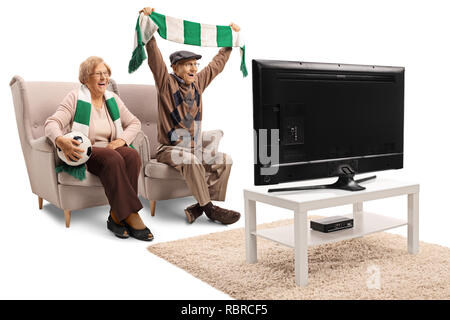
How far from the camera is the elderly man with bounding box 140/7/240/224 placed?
362 centimetres

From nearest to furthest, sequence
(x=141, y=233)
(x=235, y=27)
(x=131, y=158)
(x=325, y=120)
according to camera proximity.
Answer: (x=325, y=120)
(x=141, y=233)
(x=131, y=158)
(x=235, y=27)

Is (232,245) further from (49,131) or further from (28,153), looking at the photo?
(28,153)

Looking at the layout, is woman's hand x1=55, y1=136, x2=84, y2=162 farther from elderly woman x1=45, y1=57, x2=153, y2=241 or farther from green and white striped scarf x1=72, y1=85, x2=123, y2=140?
green and white striped scarf x1=72, y1=85, x2=123, y2=140

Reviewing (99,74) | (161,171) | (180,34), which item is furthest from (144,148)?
(180,34)

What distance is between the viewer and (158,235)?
3.33 metres

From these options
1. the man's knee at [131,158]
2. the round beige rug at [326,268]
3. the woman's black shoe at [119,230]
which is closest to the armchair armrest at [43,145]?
the man's knee at [131,158]

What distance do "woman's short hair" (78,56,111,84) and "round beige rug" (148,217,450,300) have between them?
1396 mm

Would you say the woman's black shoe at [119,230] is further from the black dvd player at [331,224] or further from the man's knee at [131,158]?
the black dvd player at [331,224]

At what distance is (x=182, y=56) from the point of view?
373 cm

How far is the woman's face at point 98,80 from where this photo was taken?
137 inches

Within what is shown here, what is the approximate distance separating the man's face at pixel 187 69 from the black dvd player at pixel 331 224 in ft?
5.67

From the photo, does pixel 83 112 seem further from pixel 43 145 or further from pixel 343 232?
pixel 343 232

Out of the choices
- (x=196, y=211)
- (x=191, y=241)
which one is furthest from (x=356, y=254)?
(x=196, y=211)

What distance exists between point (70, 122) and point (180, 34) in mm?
1112
